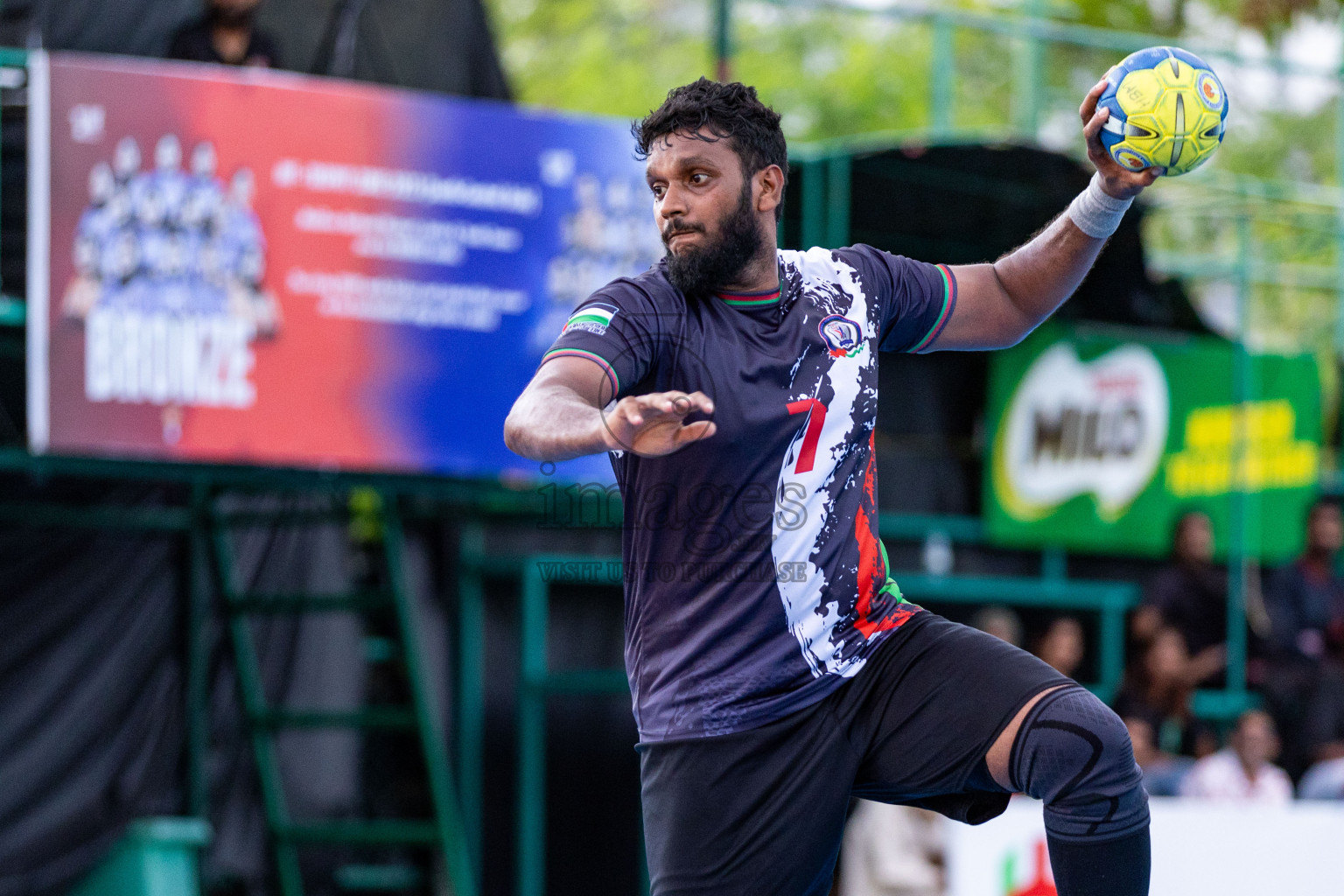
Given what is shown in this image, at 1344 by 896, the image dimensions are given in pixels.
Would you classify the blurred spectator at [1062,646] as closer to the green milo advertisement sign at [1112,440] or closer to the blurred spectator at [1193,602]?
the blurred spectator at [1193,602]

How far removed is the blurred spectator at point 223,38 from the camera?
8.57 m

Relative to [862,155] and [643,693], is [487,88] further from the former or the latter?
[643,693]

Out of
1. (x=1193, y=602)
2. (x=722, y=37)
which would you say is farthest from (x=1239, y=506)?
(x=722, y=37)

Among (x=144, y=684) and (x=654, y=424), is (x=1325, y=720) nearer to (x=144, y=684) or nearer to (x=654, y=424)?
(x=144, y=684)

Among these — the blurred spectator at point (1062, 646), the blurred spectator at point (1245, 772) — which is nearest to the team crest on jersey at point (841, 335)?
the blurred spectator at point (1245, 772)

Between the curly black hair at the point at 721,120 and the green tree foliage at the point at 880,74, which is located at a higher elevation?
the green tree foliage at the point at 880,74

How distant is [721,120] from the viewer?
154 inches

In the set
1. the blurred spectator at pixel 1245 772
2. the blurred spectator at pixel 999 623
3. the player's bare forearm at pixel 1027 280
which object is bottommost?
the blurred spectator at pixel 1245 772

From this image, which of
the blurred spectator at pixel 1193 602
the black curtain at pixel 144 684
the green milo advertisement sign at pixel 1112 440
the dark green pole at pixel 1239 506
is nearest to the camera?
the black curtain at pixel 144 684

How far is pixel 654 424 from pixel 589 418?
0.68 feet

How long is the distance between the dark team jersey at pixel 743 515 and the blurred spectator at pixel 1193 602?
7501 mm

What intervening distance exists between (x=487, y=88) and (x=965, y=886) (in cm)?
519

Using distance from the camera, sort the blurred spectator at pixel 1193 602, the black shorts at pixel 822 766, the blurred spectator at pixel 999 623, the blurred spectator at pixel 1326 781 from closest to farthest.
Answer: the black shorts at pixel 822 766, the blurred spectator at pixel 999 623, the blurred spectator at pixel 1326 781, the blurred spectator at pixel 1193 602

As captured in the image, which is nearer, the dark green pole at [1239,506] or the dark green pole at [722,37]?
the dark green pole at [722,37]
